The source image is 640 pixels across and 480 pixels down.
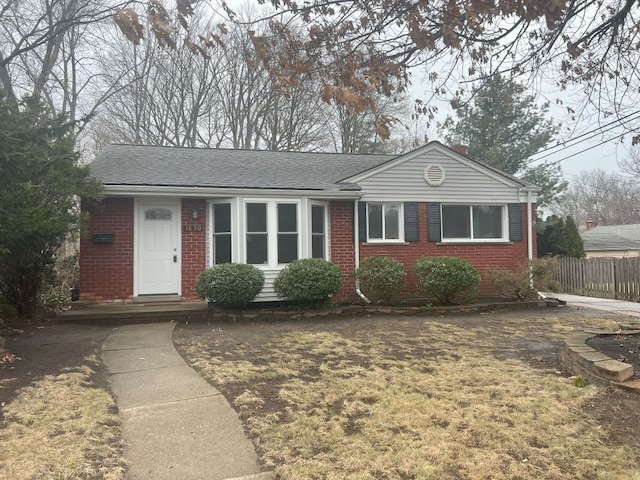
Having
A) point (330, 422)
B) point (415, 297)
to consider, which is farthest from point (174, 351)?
point (415, 297)

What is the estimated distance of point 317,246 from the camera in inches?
413

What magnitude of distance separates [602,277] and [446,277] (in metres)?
7.41

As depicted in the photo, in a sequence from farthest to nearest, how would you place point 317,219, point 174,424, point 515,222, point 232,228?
point 515,222 < point 317,219 < point 232,228 < point 174,424

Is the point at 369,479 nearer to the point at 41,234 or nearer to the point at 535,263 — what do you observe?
the point at 41,234

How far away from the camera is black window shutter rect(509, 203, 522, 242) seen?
1145cm

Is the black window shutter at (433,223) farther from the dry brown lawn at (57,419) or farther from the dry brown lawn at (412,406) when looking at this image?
the dry brown lawn at (57,419)

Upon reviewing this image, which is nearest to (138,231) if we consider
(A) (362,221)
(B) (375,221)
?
(A) (362,221)

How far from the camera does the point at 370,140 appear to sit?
25484mm

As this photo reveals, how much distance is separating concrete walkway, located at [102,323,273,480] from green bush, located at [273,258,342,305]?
141 inches

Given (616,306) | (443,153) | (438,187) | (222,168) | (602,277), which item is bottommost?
(616,306)

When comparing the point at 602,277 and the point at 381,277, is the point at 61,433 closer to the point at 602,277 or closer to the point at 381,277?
the point at 381,277

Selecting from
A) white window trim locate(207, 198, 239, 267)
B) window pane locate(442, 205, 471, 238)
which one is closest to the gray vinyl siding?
window pane locate(442, 205, 471, 238)

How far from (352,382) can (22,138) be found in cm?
610

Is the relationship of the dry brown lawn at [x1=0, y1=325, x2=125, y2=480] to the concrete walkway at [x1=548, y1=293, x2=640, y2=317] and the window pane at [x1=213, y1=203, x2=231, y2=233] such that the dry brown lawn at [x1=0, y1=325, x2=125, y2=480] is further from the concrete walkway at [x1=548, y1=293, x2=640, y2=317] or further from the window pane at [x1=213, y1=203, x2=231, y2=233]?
the concrete walkway at [x1=548, y1=293, x2=640, y2=317]
